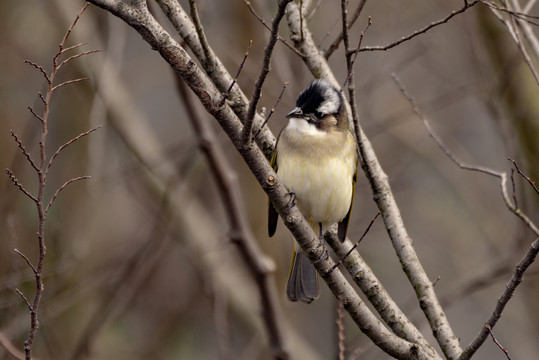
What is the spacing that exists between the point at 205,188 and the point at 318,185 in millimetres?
4835

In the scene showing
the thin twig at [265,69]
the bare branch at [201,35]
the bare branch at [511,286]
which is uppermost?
the bare branch at [201,35]

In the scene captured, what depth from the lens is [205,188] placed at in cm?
900

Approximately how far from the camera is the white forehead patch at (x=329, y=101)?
4.32 m

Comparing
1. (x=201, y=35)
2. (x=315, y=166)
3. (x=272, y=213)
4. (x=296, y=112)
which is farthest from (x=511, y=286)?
(x=296, y=112)

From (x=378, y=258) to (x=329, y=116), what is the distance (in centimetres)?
463

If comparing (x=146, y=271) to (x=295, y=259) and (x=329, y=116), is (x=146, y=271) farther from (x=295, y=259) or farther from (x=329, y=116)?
(x=329, y=116)

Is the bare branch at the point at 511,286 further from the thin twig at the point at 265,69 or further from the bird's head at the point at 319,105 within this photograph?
the bird's head at the point at 319,105

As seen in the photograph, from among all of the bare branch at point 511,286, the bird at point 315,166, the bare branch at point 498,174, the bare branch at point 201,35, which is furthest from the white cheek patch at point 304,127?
the bare branch at point 511,286

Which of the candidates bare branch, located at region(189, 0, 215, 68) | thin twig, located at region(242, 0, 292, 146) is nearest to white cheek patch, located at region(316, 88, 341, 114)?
bare branch, located at region(189, 0, 215, 68)

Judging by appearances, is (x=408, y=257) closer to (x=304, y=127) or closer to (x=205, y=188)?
(x=304, y=127)

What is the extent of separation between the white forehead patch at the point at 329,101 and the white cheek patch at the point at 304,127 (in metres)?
0.12

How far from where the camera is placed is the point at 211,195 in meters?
9.05

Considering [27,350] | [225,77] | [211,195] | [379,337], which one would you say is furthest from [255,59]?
[27,350]

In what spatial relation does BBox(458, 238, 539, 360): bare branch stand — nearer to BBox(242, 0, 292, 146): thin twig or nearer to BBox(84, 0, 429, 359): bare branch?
BBox(84, 0, 429, 359): bare branch
